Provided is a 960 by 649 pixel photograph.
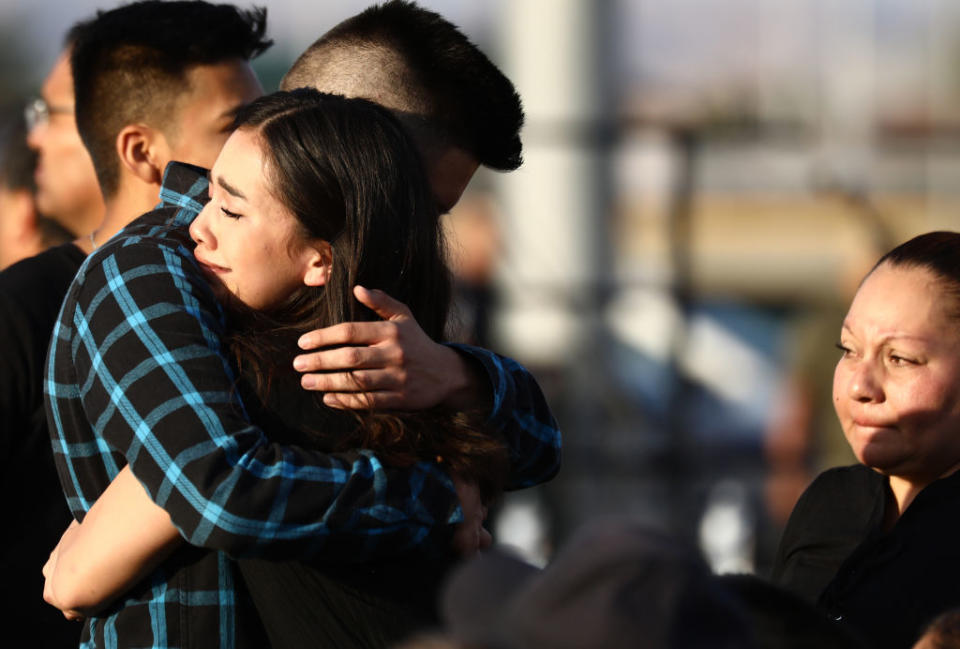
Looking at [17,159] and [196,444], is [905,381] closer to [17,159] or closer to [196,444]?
[196,444]

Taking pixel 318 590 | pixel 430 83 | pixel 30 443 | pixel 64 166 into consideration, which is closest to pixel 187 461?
pixel 318 590

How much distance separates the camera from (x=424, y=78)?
2.51 metres

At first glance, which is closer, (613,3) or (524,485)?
(524,485)

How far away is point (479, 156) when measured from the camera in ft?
8.38

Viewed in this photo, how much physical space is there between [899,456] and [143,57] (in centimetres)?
166

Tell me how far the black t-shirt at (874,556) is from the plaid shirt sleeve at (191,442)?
2.33 ft

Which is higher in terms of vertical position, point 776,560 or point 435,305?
point 435,305

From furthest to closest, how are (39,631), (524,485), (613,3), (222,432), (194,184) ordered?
(613,3), (39,631), (524,485), (194,184), (222,432)

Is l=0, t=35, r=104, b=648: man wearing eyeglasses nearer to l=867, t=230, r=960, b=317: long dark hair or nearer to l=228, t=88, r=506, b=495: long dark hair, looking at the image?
l=228, t=88, r=506, b=495: long dark hair

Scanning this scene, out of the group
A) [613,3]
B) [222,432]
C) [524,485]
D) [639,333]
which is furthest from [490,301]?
[222,432]

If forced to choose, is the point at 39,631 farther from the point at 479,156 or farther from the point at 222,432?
the point at 479,156

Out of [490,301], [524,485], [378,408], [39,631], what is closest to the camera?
[378,408]

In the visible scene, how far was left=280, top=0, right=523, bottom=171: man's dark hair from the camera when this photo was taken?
2480mm

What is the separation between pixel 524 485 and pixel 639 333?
553cm
